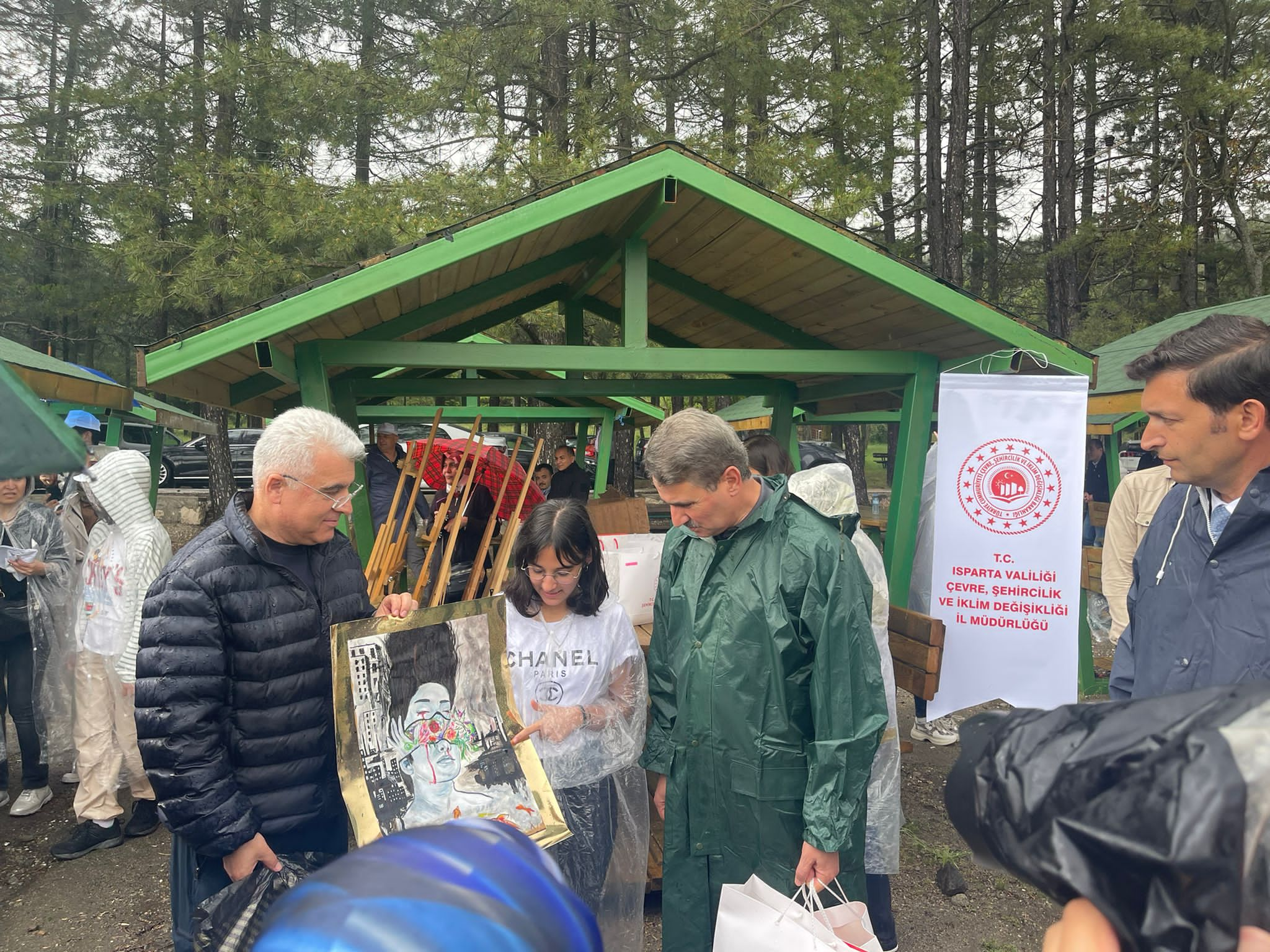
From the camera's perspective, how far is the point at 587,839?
2623 mm

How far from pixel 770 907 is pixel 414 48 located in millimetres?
12304

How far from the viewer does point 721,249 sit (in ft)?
14.5

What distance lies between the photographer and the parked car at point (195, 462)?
725 inches

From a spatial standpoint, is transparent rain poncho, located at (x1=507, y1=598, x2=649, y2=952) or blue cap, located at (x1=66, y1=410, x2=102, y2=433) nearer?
transparent rain poncho, located at (x1=507, y1=598, x2=649, y2=952)

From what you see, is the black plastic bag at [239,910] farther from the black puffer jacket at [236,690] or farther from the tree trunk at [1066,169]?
the tree trunk at [1066,169]

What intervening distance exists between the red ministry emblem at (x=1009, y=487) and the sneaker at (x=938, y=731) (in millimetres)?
1897

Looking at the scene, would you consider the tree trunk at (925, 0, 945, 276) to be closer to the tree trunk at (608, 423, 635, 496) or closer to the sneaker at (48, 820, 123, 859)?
the tree trunk at (608, 423, 635, 496)

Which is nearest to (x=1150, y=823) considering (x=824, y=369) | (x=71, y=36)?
(x=824, y=369)

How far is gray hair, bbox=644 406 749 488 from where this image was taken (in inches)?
85.8

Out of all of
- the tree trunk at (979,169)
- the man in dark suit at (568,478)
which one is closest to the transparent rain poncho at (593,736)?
the man in dark suit at (568,478)

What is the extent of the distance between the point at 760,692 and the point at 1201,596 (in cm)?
106

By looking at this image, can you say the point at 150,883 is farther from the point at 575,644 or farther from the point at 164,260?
the point at 164,260

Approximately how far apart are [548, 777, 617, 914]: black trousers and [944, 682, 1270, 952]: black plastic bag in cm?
206

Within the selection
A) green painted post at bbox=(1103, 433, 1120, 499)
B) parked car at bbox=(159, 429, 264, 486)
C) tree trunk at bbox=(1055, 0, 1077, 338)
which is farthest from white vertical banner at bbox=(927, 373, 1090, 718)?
parked car at bbox=(159, 429, 264, 486)
